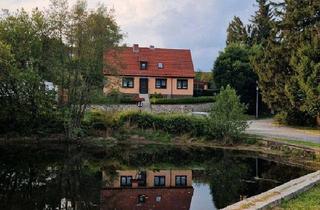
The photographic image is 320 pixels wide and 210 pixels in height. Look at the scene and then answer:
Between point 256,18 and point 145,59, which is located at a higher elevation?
point 256,18

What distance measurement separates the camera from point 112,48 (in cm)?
3428

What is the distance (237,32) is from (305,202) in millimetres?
63632

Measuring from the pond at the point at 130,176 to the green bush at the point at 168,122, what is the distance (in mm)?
2475

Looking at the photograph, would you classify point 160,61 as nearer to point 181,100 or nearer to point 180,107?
point 181,100

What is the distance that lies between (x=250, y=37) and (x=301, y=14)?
3187cm

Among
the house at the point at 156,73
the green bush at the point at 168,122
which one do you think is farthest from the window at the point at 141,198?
the house at the point at 156,73

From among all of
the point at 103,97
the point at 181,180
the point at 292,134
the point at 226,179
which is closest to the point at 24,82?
the point at 103,97

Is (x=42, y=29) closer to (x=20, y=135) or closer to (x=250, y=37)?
(x=20, y=135)

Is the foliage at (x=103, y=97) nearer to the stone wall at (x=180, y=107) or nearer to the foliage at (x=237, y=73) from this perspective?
the stone wall at (x=180, y=107)

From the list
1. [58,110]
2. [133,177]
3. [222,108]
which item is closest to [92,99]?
[58,110]

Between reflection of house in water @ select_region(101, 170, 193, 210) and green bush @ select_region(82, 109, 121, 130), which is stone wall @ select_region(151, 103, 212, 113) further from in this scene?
reflection of house in water @ select_region(101, 170, 193, 210)

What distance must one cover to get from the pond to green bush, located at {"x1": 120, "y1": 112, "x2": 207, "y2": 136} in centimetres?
248

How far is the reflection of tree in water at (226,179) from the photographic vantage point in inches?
703

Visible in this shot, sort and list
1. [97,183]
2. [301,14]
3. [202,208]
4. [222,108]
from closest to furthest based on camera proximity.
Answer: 1. [202,208]
2. [97,183]
3. [222,108]
4. [301,14]
